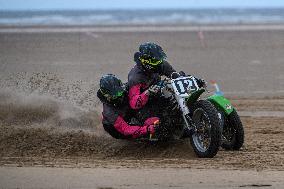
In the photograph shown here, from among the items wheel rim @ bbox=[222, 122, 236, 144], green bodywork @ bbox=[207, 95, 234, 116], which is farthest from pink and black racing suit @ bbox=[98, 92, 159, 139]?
wheel rim @ bbox=[222, 122, 236, 144]

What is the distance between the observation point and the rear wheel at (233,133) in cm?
966

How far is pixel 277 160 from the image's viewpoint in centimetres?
868

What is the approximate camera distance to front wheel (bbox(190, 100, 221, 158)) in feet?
29.5

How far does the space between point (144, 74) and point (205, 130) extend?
1392 millimetres

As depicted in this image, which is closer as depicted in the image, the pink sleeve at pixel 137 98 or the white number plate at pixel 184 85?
the white number plate at pixel 184 85

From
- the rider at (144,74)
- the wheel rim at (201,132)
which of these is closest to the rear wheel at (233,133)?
the wheel rim at (201,132)

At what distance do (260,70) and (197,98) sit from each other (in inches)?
481

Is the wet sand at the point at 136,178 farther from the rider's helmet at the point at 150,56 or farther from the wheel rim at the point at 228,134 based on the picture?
the rider's helmet at the point at 150,56

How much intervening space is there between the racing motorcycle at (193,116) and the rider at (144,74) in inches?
9.0

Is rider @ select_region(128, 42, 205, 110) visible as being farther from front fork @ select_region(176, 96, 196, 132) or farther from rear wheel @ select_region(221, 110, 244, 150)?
rear wheel @ select_region(221, 110, 244, 150)

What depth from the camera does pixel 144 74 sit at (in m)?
10.2

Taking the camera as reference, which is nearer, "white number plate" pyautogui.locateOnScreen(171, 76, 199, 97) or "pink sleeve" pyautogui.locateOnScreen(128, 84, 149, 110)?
"white number plate" pyautogui.locateOnScreen(171, 76, 199, 97)

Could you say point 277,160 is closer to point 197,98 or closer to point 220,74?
point 197,98

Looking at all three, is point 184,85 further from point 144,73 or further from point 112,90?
point 112,90
